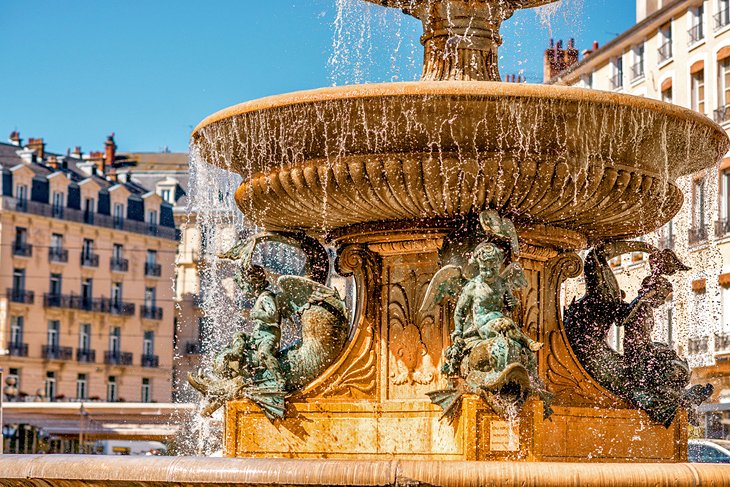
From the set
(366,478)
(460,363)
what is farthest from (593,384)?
(366,478)

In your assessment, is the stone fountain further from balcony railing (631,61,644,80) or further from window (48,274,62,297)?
window (48,274,62,297)

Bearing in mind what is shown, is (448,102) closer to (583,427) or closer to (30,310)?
(583,427)

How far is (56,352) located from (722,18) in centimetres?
4087

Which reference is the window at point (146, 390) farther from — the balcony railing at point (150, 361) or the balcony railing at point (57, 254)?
the balcony railing at point (57, 254)

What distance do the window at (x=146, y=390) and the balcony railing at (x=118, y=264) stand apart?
5636mm

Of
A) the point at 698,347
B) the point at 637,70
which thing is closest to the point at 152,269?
the point at 637,70

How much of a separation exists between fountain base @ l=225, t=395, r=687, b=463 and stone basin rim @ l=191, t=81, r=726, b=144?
1.92 meters

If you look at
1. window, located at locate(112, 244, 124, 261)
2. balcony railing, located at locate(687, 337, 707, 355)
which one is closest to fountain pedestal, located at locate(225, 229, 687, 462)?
balcony railing, located at locate(687, 337, 707, 355)

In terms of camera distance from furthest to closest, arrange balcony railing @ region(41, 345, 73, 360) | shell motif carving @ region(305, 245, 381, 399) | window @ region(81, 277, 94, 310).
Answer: window @ region(81, 277, 94, 310) < balcony railing @ region(41, 345, 73, 360) < shell motif carving @ region(305, 245, 381, 399)

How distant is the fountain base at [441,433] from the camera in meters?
9.99

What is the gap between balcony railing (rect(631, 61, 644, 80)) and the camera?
48.0 meters

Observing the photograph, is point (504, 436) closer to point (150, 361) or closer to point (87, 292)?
point (87, 292)

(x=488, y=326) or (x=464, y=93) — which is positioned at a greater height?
(x=464, y=93)

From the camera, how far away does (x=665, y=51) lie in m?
46.3
